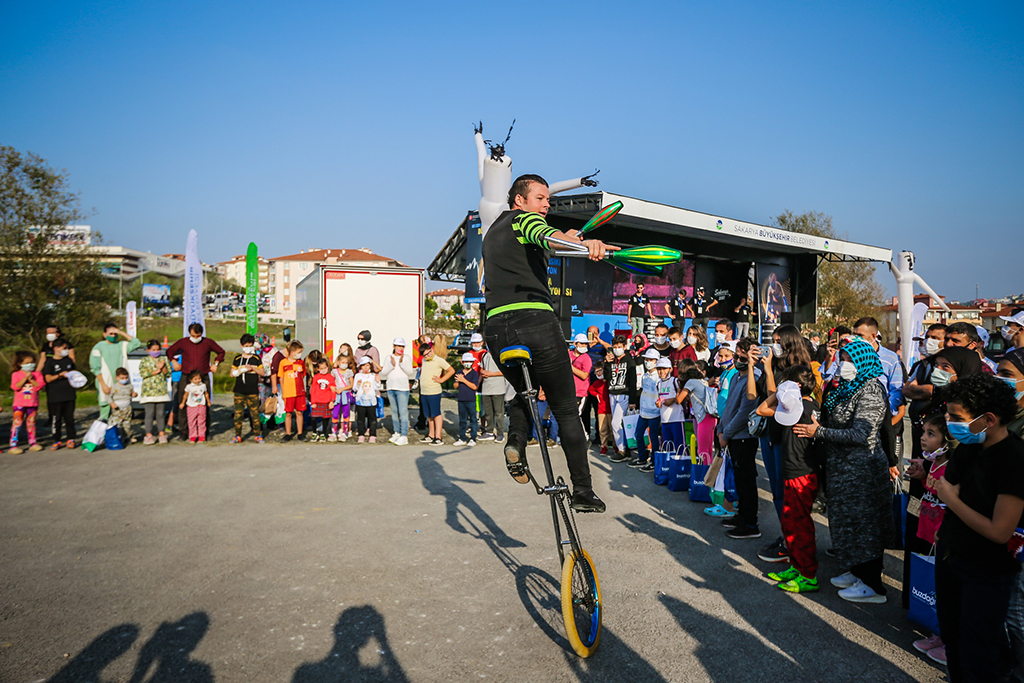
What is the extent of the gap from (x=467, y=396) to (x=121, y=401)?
604cm

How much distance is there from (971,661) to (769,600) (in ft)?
5.42

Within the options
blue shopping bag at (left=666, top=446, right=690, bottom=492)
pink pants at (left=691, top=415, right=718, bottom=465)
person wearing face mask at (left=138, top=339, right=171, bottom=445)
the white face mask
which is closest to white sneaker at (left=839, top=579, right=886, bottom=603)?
the white face mask

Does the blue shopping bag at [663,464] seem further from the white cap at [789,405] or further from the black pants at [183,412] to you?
the black pants at [183,412]

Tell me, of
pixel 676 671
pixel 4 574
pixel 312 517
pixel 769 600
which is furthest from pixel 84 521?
pixel 769 600

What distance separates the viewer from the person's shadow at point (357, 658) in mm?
3293

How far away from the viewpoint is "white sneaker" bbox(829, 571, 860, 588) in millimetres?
4504

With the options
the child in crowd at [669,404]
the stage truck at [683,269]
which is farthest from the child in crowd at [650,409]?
the stage truck at [683,269]

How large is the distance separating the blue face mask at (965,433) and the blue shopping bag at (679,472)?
4876 mm

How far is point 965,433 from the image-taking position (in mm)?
2824

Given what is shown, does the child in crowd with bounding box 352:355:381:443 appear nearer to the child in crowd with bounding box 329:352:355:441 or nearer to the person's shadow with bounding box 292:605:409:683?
the child in crowd with bounding box 329:352:355:441

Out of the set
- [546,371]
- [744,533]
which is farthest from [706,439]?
[546,371]

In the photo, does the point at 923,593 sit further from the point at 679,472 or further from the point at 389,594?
the point at 679,472

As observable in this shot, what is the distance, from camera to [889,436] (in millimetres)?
4449

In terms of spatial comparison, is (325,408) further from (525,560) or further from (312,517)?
(525,560)
